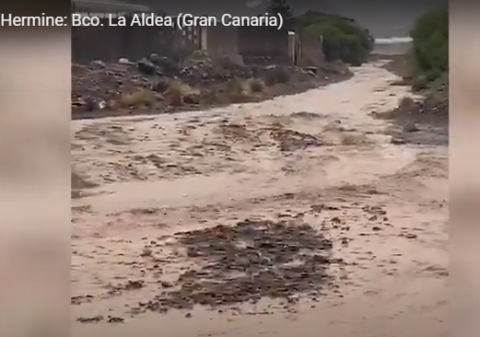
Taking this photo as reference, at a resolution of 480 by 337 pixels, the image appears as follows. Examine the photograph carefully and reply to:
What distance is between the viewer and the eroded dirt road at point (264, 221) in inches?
109

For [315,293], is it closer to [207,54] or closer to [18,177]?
[207,54]

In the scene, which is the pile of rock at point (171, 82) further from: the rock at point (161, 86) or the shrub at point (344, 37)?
the shrub at point (344, 37)

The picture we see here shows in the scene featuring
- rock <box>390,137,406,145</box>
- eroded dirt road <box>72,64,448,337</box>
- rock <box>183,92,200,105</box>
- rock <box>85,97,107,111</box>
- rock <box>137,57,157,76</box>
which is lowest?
eroded dirt road <box>72,64,448,337</box>

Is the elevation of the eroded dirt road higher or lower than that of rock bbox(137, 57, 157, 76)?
lower

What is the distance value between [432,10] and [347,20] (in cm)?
34

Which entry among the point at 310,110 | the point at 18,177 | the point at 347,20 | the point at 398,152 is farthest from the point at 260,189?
the point at 18,177

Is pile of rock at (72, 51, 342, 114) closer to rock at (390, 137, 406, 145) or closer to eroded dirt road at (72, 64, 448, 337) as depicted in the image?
eroded dirt road at (72, 64, 448, 337)

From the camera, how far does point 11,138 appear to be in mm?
2727

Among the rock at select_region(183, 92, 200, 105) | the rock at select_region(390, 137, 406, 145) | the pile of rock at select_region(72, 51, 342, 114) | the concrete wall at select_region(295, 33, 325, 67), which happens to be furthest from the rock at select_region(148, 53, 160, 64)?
the rock at select_region(390, 137, 406, 145)

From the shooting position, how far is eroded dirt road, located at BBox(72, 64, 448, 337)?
2.76 meters

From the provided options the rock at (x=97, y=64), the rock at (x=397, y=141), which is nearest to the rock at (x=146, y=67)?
the rock at (x=97, y=64)

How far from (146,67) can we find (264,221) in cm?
78

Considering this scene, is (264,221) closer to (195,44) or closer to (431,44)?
(195,44)

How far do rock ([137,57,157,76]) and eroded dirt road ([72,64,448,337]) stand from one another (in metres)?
0.18
